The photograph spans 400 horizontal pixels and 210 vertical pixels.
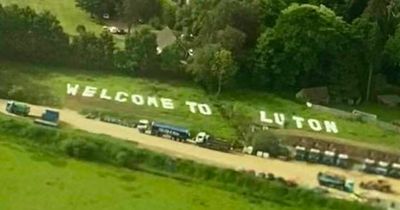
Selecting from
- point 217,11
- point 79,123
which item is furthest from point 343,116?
point 79,123

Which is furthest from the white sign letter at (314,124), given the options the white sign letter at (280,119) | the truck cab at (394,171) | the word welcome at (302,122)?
the truck cab at (394,171)

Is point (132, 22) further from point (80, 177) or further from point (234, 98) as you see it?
point (80, 177)

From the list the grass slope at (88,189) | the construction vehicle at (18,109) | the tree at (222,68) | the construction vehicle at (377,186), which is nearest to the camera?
the grass slope at (88,189)

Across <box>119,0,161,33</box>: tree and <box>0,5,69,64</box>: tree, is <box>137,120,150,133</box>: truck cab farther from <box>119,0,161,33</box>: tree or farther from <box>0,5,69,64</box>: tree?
<box>119,0,161,33</box>: tree

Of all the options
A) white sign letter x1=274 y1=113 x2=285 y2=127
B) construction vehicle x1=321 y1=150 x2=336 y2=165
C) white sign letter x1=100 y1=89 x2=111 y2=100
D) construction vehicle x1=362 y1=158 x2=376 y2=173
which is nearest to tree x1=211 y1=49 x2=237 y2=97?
white sign letter x1=274 y1=113 x2=285 y2=127

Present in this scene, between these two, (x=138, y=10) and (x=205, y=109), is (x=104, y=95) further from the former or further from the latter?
(x=138, y=10)

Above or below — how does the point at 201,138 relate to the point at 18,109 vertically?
below

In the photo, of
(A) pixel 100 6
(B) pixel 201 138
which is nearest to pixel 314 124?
(B) pixel 201 138

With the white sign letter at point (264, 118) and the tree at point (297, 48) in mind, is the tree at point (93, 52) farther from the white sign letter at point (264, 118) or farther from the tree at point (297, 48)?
the white sign letter at point (264, 118)
